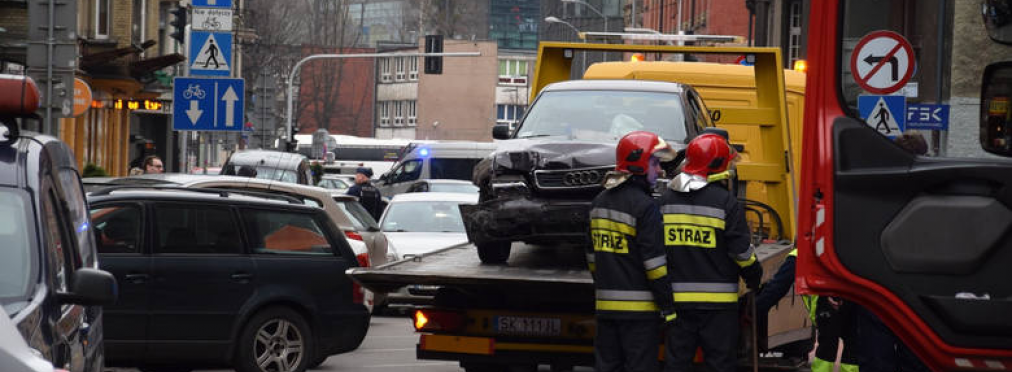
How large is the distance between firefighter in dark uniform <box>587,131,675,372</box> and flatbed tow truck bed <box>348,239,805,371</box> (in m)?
1.07

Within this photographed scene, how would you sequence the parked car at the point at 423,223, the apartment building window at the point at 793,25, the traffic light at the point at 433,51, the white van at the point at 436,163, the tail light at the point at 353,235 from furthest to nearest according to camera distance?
the traffic light at the point at 433,51 → the white van at the point at 436,163 → the apartment building window at the point at 793,25 → the parked car at the point at 423,223 → the tail light at the point at 353,235

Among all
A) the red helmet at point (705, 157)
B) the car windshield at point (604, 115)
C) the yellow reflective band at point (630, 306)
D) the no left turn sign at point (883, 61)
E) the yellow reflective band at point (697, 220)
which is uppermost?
the no left turn sign at point (883, 61)

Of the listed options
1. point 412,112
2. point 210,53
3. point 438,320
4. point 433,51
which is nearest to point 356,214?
point 210,53

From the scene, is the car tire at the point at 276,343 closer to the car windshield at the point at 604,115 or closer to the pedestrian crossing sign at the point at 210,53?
the car windshield at the point at 604,115

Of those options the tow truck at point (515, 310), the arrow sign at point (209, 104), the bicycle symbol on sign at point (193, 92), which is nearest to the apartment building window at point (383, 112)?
the arrow sign at point (209, 104)

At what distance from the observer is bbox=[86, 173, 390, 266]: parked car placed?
711 inches

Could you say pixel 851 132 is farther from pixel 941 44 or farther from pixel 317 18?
pixel 317 18

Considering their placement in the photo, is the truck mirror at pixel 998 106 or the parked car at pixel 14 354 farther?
the truck mirror at pixel 998 106

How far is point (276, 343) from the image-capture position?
13.9 meters

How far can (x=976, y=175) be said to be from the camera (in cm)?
741

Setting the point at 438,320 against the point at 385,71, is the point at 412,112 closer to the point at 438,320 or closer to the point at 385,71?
the point at 385,71

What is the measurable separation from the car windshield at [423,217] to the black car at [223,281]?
28.2 ft

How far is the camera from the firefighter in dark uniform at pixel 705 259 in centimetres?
1003

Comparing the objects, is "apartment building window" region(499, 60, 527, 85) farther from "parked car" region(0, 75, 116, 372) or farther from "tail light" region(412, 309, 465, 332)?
"parked car" region(0, 75, 116, 372)
